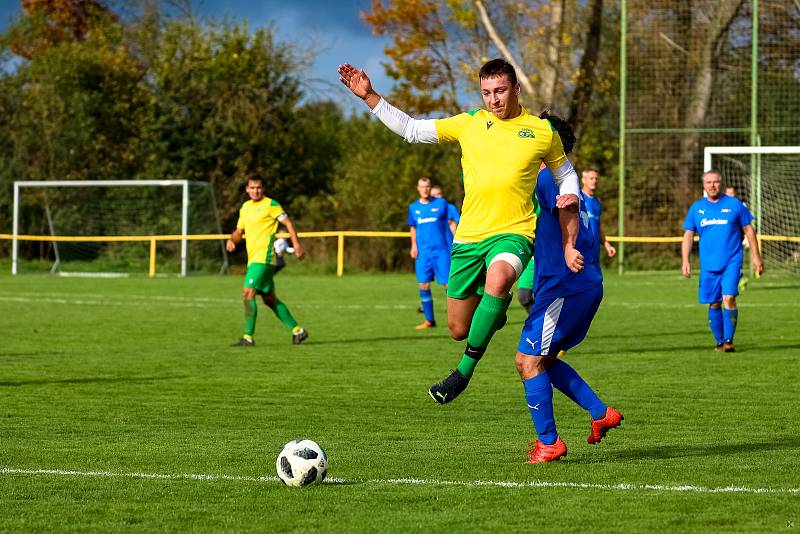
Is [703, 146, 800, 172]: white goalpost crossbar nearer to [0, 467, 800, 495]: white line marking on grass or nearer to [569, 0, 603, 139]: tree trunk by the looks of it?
[569, 0, 603, 139]: tree trunk

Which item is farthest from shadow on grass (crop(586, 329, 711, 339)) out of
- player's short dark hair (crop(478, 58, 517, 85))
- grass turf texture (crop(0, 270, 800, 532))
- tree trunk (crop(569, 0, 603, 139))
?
tree trunk (crop(569, 0, 603, 139))

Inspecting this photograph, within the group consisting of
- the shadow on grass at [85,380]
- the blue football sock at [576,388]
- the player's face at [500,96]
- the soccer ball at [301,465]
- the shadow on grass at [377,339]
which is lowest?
the soccer ball at [301,465]

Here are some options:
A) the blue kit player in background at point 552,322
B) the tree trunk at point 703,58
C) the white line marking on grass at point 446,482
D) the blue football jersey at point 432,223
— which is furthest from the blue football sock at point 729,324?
the tree trunk at point 703,58

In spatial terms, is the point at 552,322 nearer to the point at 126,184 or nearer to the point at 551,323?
the point at 551,323

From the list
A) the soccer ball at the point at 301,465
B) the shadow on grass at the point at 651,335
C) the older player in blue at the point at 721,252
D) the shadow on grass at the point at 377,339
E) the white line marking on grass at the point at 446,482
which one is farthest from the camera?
the shadow on grass at the point at 651,335

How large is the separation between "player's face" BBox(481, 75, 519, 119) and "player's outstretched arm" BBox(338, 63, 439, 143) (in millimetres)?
375

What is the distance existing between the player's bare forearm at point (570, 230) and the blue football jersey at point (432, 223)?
12.2 meters

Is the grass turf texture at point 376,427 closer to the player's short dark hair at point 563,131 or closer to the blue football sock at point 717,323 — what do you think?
the blue football sock at point 717,323

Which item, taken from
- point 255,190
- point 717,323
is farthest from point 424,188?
point 717,323

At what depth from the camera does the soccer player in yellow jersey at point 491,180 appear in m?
7.48

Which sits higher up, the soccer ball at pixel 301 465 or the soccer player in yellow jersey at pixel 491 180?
the soccer player in yellow jersey at pixel 491 180

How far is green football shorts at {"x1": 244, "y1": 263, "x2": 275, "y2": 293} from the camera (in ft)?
51.4

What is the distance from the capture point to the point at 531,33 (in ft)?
130

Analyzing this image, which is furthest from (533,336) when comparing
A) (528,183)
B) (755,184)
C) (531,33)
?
(531,33)
